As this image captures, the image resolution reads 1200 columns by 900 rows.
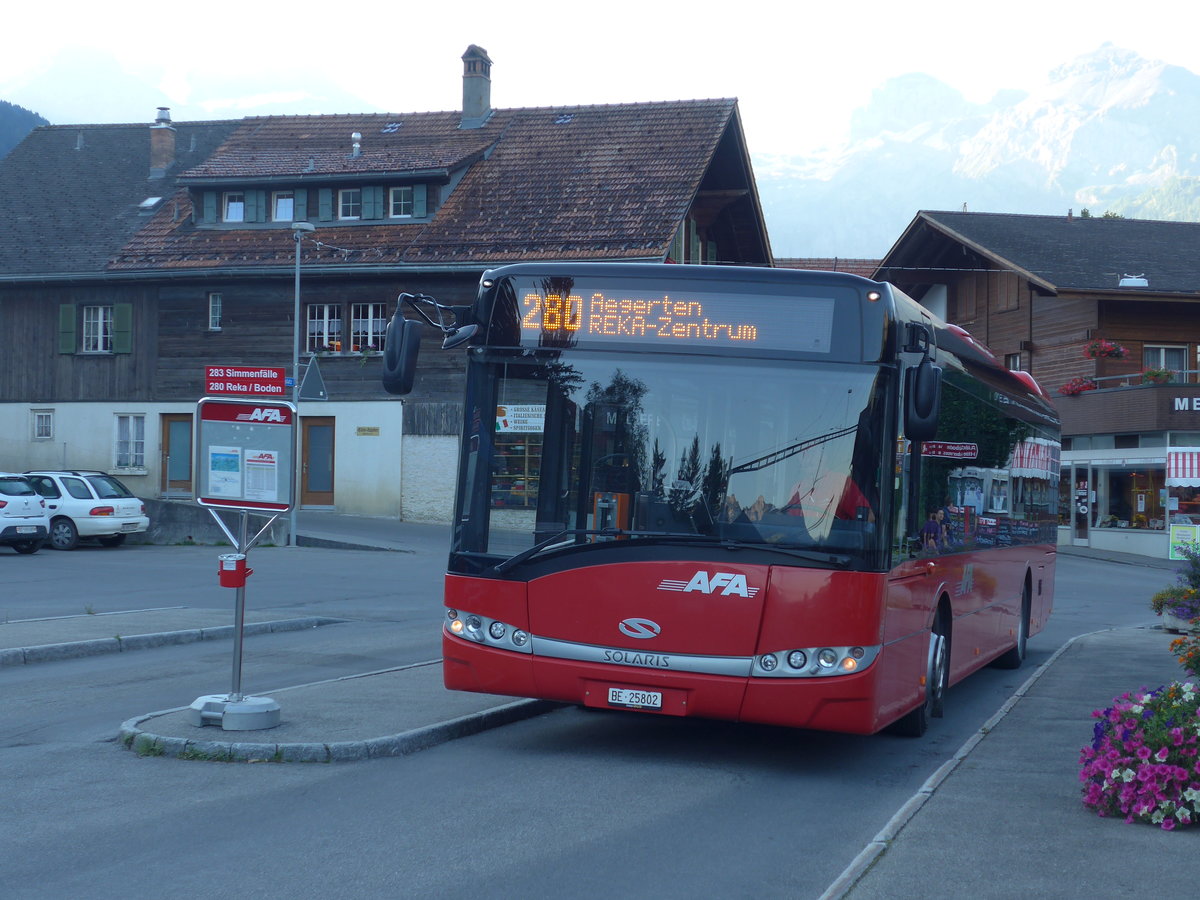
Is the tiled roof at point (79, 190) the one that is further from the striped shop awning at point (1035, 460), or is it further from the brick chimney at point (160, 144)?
the striped shop awning at point (1035, 460)

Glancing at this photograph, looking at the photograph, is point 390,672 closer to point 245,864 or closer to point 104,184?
point 245,864

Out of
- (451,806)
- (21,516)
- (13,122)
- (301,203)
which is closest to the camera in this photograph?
Result: (451,806)

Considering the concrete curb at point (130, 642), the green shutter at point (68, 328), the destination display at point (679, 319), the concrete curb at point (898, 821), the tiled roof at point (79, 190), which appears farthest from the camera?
the tiled roof at point (79, 190)

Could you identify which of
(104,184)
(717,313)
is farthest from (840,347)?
(104,184)

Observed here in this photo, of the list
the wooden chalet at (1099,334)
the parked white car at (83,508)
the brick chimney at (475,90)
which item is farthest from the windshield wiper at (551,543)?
the brick chimney at (475,90)

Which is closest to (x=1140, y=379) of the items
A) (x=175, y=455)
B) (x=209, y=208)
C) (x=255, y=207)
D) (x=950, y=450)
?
(x=255, y=207)

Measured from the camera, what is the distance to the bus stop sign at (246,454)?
920 centimetres

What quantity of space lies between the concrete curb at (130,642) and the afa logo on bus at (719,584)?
23.9 ft

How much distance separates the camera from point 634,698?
832 cm

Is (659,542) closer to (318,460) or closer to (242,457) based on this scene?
(242,457)

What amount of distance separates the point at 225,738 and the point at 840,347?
4094 mm

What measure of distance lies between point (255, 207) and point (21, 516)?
15006 millimetres

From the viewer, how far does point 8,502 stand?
28.3m

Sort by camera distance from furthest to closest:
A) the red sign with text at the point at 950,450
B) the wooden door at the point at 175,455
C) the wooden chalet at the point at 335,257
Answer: the wooden door at the point at 175,455
the wooden chalet at the point at 335,257
the red sign with text at the point at 950,450
